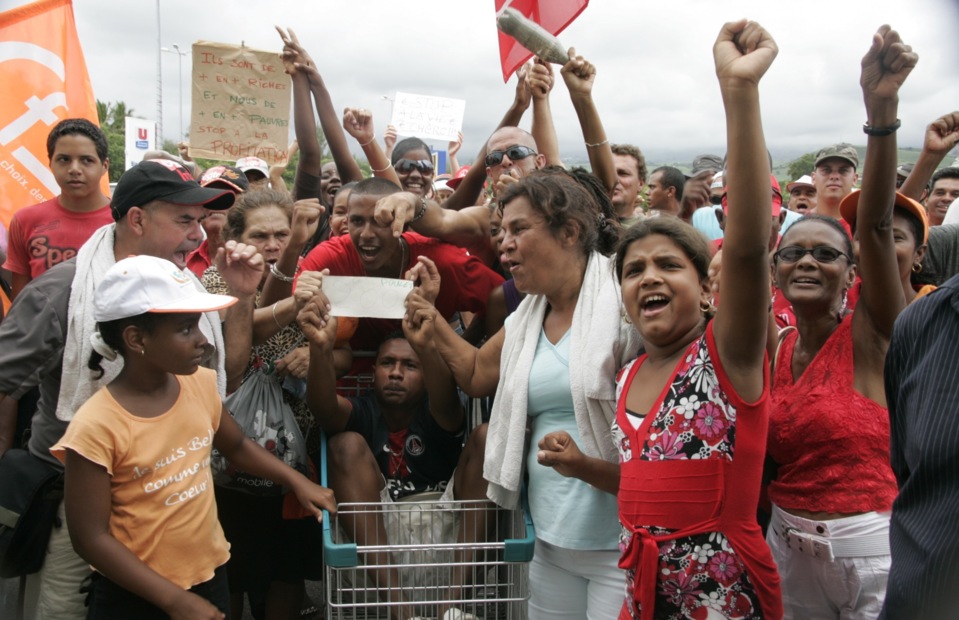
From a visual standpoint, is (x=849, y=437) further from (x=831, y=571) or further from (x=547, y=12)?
(x=547, y=12)

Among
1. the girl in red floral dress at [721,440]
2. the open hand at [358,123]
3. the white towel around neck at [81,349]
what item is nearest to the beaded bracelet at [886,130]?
the girl in red floral dress at [721,440]

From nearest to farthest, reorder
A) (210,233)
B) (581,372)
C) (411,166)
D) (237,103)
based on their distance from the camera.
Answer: (581,372) → (210,233) → (411,166) → (237,103)

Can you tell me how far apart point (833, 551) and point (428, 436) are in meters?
1.72

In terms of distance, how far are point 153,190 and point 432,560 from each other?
1.79m

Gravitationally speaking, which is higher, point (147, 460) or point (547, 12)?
point (547, 12)

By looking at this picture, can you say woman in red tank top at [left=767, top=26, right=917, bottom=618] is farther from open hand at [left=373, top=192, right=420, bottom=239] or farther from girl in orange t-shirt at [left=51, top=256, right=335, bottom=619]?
girl in orange t-shirt at [left=51, top=256, right=335, bottom=619]

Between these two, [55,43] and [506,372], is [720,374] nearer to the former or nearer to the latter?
[506,372]

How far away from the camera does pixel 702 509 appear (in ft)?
7.16

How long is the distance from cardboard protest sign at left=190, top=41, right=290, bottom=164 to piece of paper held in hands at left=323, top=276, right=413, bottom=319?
443cm

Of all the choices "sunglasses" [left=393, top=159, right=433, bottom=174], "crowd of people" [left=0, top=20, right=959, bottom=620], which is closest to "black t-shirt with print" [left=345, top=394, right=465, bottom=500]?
"crowd of people" [left=0, top=20, right=959, bottom=620]

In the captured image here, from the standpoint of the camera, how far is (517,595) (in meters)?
3.01

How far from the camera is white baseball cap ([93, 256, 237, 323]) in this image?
2.57 meters

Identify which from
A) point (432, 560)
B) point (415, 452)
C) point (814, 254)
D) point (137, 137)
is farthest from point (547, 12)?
point (137, 137)

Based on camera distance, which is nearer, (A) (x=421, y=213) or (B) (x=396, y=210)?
(B) (x=396, y=210)
